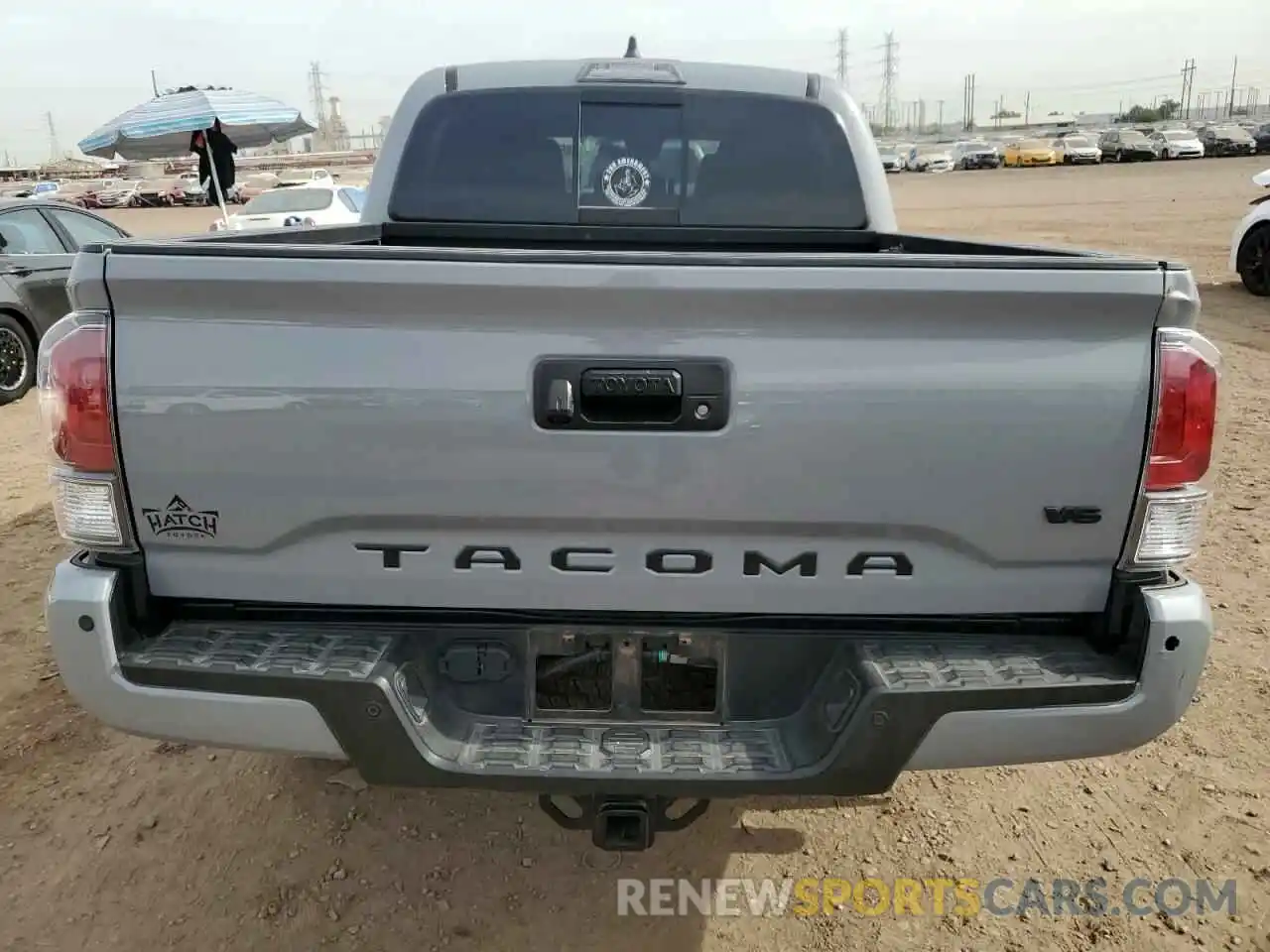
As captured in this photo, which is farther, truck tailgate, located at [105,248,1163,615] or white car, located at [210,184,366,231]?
white car, located at [210,184,366,231]

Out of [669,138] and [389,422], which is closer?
[389,422]

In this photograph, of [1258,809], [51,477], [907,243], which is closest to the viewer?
[51,477]

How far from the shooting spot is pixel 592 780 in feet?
6.33

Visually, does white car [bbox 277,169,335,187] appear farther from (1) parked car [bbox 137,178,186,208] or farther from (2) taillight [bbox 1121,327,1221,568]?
(1) parked car [bbox 137,178,186,208]

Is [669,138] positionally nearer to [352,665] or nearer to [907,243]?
[907,243]

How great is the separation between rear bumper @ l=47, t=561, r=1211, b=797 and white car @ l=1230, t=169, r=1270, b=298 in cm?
1226

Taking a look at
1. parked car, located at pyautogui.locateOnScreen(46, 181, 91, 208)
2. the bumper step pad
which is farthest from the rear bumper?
parked car, located at pyautogui.locateOnScreen(46, 181, 91, 208)

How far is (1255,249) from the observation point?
39.3 ft

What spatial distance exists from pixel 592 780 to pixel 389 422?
84 cm

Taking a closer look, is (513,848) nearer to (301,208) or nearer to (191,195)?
(301,208)

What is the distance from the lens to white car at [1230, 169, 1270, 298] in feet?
38.4

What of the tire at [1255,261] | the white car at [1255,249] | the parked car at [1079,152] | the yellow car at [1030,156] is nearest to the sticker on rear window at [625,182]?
the white car at [1255,249]

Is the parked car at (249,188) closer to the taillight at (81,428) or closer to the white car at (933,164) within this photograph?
the white car at (933,164)

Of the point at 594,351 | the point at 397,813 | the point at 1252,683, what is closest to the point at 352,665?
the point at 594,351
